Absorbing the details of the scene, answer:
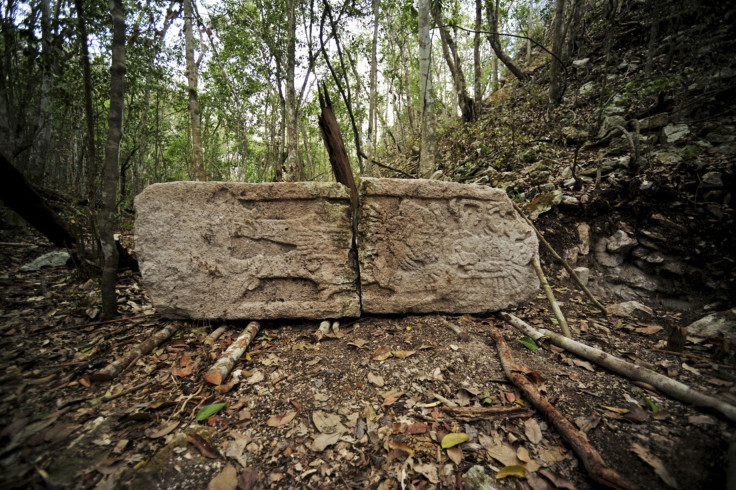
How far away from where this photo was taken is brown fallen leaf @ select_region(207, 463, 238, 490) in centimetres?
127

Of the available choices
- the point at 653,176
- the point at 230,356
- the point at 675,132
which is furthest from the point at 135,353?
the point at 675,132

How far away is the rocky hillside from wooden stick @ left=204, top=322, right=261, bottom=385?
343 centimetres

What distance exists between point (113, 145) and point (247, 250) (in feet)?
4.11

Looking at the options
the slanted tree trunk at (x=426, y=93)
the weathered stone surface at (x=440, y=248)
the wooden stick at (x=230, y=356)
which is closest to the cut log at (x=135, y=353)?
the wooden stick at (x=230, y=356)

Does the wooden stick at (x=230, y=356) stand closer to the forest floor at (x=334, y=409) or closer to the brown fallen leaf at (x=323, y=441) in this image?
the forest floor at (x=334, y=409)

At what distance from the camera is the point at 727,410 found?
143 centimetres

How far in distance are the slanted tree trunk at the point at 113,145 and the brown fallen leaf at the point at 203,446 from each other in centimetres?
163

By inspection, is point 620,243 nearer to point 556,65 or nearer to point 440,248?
point 440,248

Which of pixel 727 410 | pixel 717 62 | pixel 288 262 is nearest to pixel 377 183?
pixel 288 262

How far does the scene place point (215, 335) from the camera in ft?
7.62

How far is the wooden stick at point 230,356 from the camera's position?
1.83 meters

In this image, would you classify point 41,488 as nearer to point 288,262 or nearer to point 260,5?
point 288,262

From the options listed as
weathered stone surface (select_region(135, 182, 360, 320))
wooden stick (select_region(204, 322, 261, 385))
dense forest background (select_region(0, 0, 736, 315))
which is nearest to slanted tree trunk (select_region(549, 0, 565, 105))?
dense forest background (select_region(0, 0, 736, 315))

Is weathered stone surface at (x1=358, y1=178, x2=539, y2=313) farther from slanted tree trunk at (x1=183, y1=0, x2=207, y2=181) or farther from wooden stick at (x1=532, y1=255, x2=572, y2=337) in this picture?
slanted tree trunk at (x1=183, y1=0, x2=207, y2=181)
